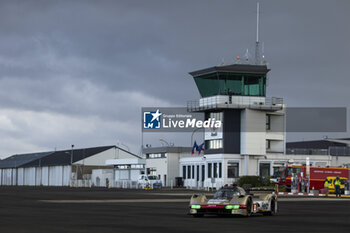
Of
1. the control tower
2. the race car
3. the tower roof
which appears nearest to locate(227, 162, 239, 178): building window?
the control tower

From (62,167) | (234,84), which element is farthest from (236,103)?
Answer: (62,167)

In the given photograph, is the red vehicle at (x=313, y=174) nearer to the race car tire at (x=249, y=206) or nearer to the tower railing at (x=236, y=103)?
the tower railing at (x=236, y=103)

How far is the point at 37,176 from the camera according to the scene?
137500 mm

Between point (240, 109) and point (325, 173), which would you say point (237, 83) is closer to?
point (240, 109)

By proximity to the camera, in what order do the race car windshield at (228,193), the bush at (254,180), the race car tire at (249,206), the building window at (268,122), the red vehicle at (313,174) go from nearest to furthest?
the race car tire at (249,206) → the race car windshield at (228,193) → the red vehicle at (313,174) → the bush at (254,180) → the building window at (268,122)

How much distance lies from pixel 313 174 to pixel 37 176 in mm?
74458

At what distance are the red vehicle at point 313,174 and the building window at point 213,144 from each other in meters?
12.1

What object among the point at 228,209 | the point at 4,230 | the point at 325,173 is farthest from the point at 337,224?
the point at 325,173

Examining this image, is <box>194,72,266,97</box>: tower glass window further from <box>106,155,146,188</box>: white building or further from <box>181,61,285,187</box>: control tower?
<box>106,155,146,188</box>: white building

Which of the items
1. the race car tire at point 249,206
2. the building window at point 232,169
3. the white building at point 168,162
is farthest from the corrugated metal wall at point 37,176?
the race car tire at point 249,206

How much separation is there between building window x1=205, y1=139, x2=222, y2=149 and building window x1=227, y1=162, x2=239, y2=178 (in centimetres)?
313

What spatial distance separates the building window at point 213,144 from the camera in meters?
89.9

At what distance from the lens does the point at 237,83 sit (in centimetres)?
8662

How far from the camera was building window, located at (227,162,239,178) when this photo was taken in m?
87.9
